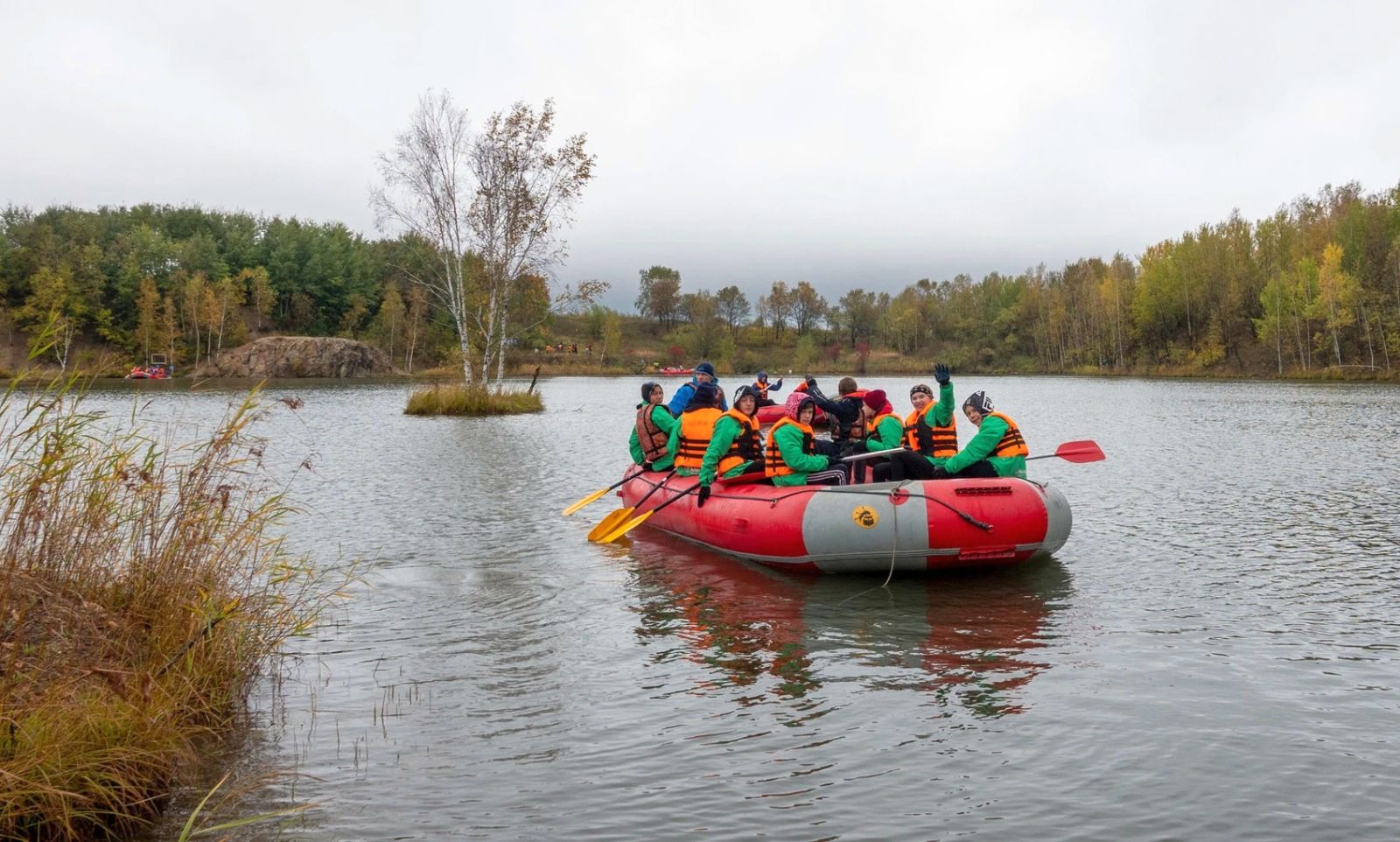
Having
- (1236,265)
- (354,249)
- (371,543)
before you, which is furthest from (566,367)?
(371,543)

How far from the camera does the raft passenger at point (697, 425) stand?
1182 cm

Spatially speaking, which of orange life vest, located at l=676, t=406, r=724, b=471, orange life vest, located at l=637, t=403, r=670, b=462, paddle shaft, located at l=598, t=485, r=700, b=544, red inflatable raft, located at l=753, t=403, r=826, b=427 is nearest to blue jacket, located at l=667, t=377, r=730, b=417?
orange life vest, located at l=637, t=403, r=670, b=462

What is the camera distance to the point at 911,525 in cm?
946

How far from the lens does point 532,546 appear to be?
1187cm

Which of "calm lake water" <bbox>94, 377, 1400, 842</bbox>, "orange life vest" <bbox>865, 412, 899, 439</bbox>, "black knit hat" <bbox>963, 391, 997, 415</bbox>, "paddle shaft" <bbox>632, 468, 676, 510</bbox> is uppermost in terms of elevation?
"black knit hat" <bbox>963, 391, 997, 415</bbox>

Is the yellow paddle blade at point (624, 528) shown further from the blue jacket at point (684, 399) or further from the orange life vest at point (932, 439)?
the orange life vest at point (932, 439)

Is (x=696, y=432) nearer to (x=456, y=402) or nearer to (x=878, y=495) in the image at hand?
(x=878, y=495)

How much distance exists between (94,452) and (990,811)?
502 centimetres

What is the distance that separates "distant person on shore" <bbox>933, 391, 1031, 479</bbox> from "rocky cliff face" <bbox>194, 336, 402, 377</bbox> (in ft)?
208

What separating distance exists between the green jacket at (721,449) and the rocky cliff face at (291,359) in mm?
61745

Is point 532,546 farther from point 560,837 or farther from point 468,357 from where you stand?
point 468,357

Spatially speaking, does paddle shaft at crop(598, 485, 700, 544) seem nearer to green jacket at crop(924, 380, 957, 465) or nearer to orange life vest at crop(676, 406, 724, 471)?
orange life vest at crop(676, 406, 724, 471)

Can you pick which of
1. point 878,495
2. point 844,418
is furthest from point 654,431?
point 878,495

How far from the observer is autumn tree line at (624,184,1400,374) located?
61.2 m
